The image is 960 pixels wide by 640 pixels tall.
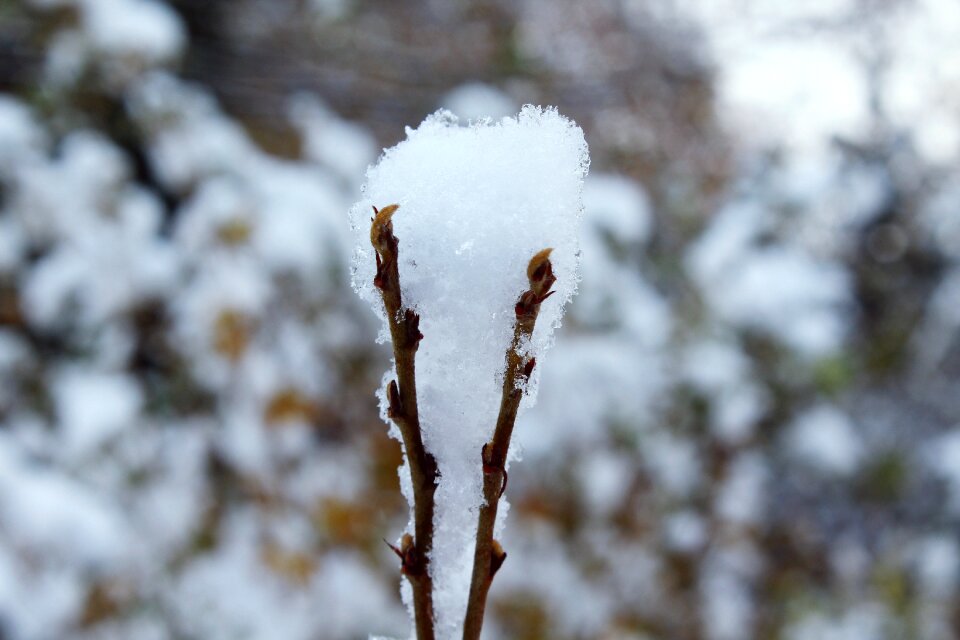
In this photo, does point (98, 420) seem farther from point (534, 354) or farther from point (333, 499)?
point (534, 354)

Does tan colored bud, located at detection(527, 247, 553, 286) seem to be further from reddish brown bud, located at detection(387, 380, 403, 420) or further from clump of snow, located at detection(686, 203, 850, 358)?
clump of snow, located at detection(686, 203, 850, 358)

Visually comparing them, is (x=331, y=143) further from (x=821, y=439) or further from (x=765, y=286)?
(x=821, y=439)

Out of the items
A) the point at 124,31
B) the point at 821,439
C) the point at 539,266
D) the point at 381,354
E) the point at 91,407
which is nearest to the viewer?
the point at 539,266

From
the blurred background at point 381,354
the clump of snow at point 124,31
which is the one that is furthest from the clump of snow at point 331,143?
the clump of snow at point 124,31

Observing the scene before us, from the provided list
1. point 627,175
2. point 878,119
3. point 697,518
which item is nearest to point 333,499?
point 697,518

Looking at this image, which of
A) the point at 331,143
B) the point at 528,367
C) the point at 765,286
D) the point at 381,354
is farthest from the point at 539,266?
the point at 765,286

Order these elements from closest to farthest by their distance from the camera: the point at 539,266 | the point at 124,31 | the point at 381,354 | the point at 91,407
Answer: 1. the point at 539,266
2. the point at 91,407
3. the point at 124,31
4. the point at 381,354
